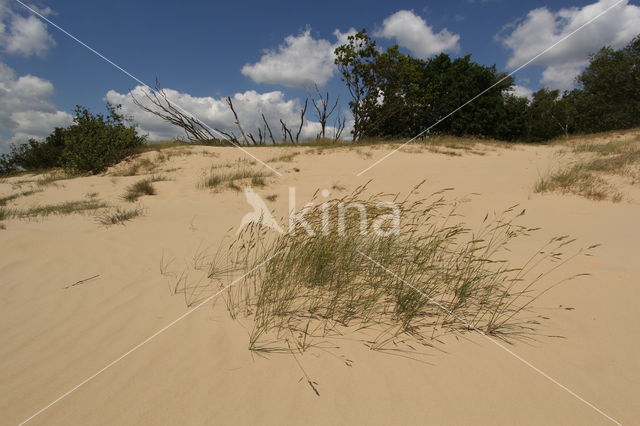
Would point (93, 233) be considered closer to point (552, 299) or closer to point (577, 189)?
point (552, 299)

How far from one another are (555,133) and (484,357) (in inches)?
1316

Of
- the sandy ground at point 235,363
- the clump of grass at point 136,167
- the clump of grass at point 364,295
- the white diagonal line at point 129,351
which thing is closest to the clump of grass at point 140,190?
the clump of grass at point 136,167

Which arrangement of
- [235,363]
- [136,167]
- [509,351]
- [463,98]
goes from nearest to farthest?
[235,363] < [509,351] < [136,167] < [463,98]

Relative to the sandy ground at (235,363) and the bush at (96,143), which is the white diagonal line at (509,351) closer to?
the sandy ground at (235,363)

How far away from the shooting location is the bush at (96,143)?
11539mm

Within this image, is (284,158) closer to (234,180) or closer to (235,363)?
(234,180)

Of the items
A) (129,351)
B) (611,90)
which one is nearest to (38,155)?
(129,351)

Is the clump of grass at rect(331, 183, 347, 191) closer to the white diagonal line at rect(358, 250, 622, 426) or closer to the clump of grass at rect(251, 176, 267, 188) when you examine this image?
the clump of grass at rect(251, 176, 267, 188)

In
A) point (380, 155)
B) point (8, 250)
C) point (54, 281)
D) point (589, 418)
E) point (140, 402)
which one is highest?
point (380, 155)

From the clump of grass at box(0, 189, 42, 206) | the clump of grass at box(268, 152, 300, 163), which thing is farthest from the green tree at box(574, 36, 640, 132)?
Answer: the clump of grass at box(0, 189, 42, 206)

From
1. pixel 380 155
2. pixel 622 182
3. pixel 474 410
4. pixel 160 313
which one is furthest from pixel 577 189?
pixel 160 313

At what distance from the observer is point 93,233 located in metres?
4.19

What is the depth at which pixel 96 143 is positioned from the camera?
39.0 ft

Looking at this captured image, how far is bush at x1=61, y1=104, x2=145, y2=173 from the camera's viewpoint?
1154 cm
